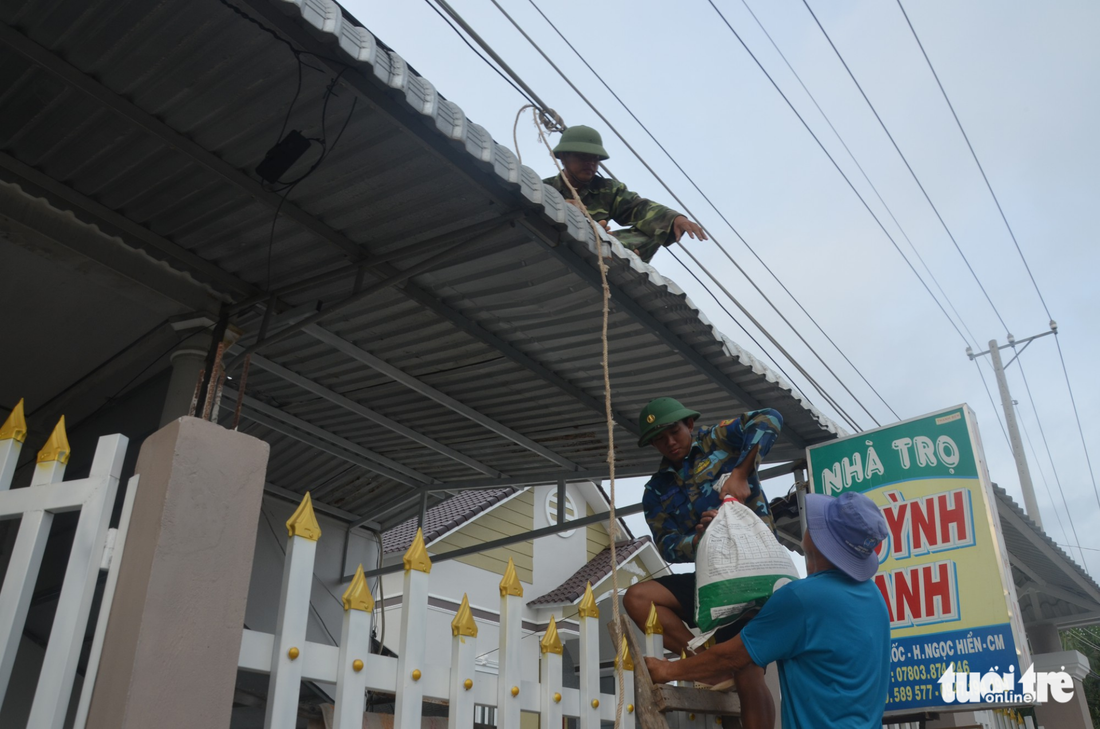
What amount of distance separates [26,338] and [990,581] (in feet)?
21.3

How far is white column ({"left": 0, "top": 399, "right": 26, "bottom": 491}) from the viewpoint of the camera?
2309 mm

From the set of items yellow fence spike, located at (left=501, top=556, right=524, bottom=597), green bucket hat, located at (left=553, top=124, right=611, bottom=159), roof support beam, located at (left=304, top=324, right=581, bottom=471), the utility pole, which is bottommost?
yellow fence spike, located at (left=501, top=556, right=524, bottom=597)

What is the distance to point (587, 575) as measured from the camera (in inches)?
Result: 657

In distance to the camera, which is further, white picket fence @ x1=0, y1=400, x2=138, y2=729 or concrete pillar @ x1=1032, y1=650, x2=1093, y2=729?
concrete pillar @ x1=1032, y1=650, x2=1093, y2=729

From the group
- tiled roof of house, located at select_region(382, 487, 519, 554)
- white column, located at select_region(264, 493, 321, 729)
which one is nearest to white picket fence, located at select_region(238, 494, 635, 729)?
white column, located at select_region(264, 493, 321, 729)

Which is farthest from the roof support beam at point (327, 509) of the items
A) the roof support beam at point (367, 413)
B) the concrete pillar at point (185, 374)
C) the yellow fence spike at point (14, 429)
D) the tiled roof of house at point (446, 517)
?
the yellow fence spike at point (14, 429)

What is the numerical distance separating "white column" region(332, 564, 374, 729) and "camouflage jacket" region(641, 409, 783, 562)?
6.29 ft

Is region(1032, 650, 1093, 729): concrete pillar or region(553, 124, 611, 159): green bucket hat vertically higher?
region(553, 124, 611, 159): green bucket hat

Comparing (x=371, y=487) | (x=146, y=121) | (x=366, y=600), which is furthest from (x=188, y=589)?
(x=371, y=487)

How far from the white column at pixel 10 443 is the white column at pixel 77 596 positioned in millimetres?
250

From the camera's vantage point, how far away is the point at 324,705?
2541 mm

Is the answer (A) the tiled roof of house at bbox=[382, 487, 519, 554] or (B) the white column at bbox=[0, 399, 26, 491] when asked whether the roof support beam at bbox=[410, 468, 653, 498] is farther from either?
(A) the tiled roof of house at bbox=[382, 487, 519, 554]

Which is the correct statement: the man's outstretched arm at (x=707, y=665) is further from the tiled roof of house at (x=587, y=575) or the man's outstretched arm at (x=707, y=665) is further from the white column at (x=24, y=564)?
the tiled roof of house at (x=587, y=575)

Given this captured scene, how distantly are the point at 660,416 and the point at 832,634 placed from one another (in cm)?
144
